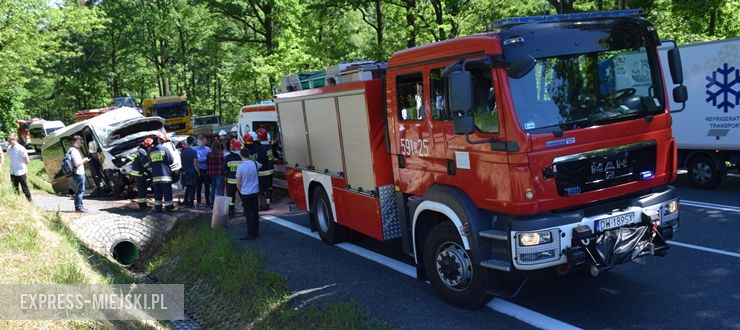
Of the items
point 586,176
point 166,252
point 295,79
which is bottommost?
point 166,252

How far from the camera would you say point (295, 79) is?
1005 centimetres

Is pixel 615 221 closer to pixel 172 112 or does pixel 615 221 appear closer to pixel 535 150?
pixel 535 150

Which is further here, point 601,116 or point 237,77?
point 237,77

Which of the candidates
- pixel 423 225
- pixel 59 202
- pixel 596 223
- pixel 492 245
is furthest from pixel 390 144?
pixel 59 202

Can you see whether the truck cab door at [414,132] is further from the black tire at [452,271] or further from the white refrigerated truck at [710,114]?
the white refrigerated truck at [710,114]

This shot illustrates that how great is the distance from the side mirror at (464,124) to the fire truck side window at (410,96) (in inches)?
39.3

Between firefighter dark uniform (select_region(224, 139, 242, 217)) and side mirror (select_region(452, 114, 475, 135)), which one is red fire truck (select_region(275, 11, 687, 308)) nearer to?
side mirror (select_region(452, 114, 475, 135))

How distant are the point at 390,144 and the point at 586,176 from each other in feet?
8.31

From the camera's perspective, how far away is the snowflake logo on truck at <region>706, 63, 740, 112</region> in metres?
11.3

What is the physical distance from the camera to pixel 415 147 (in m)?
6.53

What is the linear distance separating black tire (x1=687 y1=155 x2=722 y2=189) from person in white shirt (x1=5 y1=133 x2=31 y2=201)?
47.1ft

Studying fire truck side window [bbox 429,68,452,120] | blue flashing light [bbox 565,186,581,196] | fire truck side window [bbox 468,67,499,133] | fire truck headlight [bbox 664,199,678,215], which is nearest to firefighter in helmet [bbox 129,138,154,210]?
fire truck side window [bbox 429,68,452,120]

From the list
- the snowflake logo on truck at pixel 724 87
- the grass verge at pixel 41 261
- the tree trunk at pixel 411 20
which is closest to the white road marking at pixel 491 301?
the grass verge at pixel 41 261

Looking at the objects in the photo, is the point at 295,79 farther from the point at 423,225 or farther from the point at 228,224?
the point at 423,225
